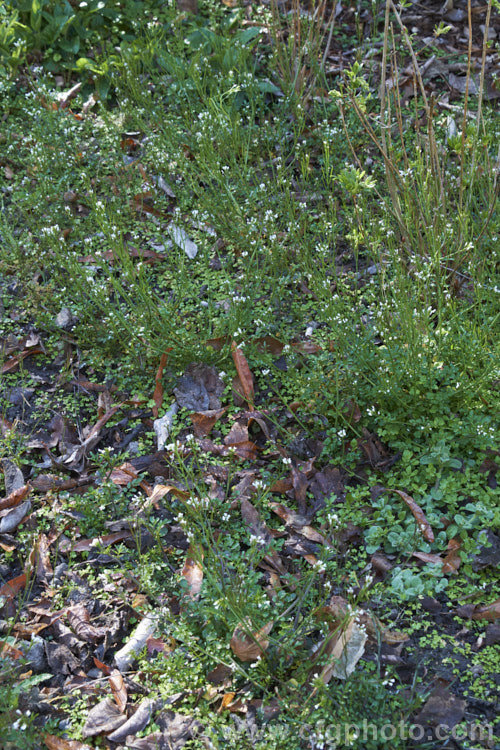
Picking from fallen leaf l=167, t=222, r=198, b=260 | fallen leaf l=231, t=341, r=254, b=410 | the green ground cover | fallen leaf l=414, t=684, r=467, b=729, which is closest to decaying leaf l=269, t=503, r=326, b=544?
the green ground cover

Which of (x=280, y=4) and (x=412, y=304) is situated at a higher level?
(x=280, y=4)

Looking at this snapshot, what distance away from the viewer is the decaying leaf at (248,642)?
231 cm

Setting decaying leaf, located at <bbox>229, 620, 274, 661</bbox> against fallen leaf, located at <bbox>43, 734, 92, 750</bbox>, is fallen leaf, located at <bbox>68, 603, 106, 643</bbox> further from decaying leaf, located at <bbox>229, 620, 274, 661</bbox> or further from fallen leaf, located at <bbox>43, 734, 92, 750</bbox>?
decaying leaf, located at <bbox>229, 620, 274, 661</bbox>

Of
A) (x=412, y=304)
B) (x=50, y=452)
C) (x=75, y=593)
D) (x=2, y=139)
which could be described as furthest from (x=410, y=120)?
(x=75, y=593)

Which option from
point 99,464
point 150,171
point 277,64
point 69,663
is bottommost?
point 69,663

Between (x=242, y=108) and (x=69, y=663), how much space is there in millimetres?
4117

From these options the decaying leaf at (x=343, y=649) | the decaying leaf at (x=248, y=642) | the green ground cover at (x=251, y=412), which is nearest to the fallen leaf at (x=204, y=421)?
the green ground cover at (x=251, y=412)

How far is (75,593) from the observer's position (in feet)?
8.93

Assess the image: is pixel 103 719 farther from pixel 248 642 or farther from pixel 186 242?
pixel 186 242

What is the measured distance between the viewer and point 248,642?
2.33 m

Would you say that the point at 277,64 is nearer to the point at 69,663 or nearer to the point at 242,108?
the point at 242,108

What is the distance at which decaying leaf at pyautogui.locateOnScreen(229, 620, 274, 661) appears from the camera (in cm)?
231

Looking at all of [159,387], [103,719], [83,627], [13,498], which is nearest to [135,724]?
[103,719]

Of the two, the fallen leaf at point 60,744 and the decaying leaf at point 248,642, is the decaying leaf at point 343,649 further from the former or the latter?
the fallen leaf at point 60,744
